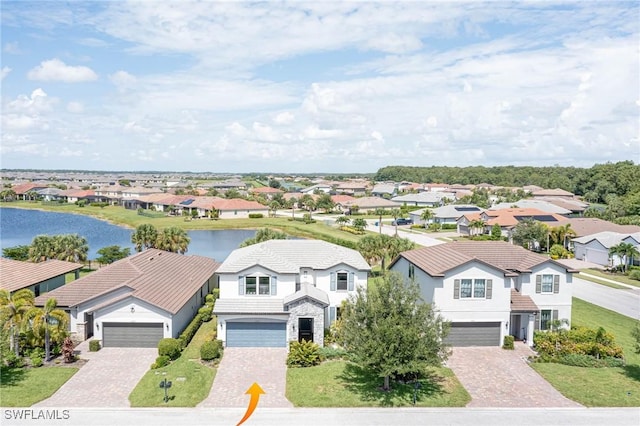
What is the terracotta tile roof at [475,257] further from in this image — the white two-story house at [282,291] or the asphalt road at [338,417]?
the asphalt road at [338,417]

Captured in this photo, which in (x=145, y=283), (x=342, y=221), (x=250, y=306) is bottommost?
(x=342, y=221)

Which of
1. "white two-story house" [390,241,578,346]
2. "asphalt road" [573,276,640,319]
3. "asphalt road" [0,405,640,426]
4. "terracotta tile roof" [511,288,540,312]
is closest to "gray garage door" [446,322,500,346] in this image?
"white two-story house" [390,241,578,346]

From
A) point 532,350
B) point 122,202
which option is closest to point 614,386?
point 532,350

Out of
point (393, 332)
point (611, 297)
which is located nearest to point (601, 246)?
point (611, 297)

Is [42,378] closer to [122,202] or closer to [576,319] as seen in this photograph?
[576,319]

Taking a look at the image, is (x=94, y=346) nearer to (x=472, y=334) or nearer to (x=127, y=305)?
(x=127, y=305)

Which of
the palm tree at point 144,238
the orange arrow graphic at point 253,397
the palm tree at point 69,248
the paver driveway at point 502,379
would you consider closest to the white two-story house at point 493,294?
the paver driveway at point 502,379
